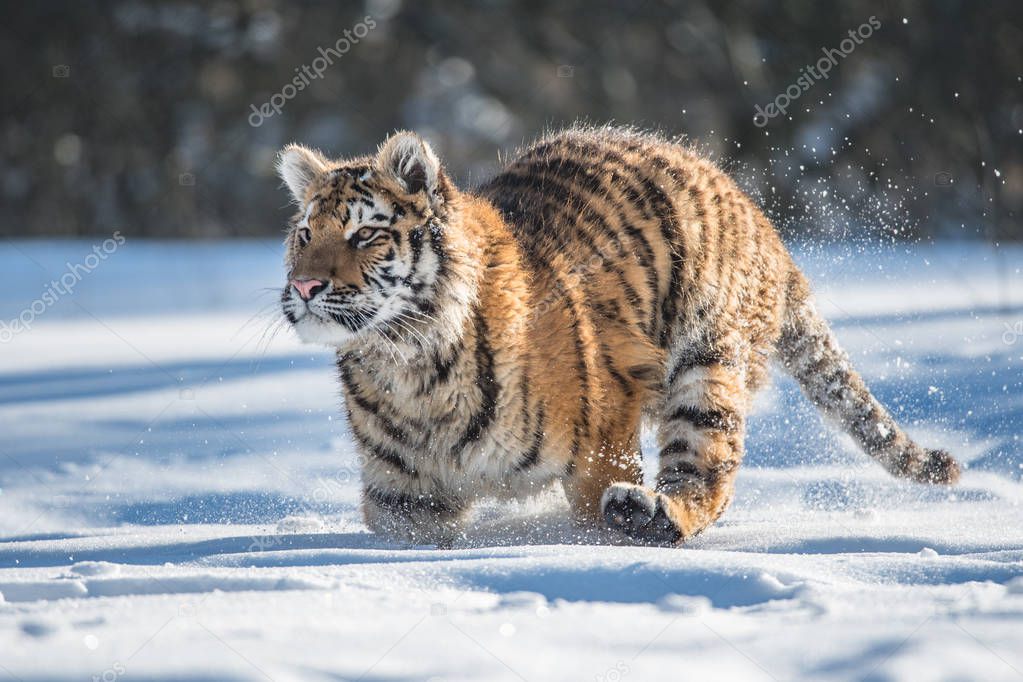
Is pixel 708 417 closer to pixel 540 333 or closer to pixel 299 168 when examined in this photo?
pixel 540 333

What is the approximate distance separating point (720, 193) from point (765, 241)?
262 mm

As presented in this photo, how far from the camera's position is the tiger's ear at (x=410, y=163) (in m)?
3.97

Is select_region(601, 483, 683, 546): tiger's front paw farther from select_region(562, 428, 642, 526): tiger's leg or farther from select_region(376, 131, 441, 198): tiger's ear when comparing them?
select_region(376, 131, 441, 198): tiger's ear

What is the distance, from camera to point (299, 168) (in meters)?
4.20

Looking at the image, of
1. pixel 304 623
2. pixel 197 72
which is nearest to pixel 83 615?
pixel 304 623

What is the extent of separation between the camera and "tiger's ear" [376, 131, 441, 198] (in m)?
3.97

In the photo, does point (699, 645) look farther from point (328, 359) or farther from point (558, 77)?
point (558, 77)

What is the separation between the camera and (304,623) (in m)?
2.61

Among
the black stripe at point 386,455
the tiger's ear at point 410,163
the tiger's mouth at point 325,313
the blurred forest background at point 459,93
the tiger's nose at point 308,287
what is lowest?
the black stripe at point 386,455

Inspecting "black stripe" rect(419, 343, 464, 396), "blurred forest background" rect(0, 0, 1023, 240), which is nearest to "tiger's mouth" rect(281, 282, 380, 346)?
"black stripe" rect(419, 343, 464, 396)

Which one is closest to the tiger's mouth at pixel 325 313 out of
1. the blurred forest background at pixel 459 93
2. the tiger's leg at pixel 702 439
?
the tiger's leg at pixel 702 439

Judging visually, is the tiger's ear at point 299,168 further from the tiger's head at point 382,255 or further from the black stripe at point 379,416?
the black stripe at point 379,416

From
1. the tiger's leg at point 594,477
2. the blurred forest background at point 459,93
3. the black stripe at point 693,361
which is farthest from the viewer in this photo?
the blurred forest background at point 459,93

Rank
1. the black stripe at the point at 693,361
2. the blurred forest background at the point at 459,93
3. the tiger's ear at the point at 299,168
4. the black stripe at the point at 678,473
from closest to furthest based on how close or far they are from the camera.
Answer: the tiger's ear at the point at 299,168
the black stripe at the point at 678,473
the black stripe at the point at 693,361
the blurred forest background at the point at 459,93
